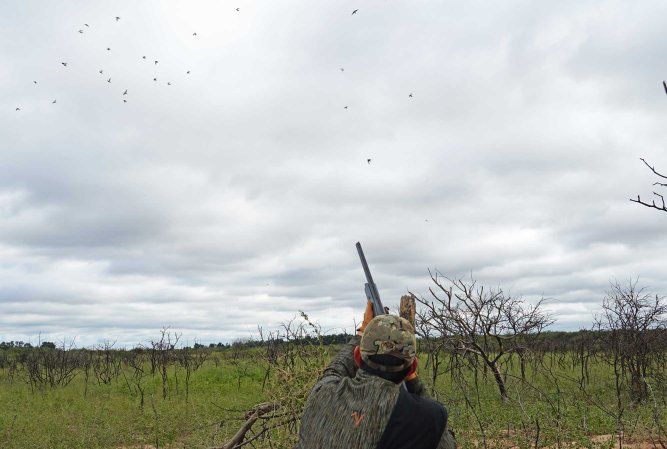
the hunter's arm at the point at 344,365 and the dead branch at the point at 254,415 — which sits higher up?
the hunter's arm at the point at 344,365

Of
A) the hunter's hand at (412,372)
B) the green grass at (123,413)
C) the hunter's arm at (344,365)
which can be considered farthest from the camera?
the green grass at (123,413)

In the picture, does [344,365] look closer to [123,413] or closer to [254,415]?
[254,415]

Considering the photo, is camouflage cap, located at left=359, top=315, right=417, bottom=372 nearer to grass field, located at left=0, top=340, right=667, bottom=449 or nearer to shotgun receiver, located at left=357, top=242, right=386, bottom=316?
shotgun receiver, located at left=357, top=242, right=386, bottom=316

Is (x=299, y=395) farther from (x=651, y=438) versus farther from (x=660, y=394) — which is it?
(x=660, y=394)

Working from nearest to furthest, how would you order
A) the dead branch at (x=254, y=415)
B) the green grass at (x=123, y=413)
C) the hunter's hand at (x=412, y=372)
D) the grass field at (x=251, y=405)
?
the hunter's hand at (x=412, y=372) < the dead branch at (x=254, y=415) < the grass field at (x=251, y=405) < the green grass at (x=123, y=413)

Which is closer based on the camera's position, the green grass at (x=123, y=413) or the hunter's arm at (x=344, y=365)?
the hunter's arm at (x=344, y=365)

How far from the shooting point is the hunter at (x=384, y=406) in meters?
2.56

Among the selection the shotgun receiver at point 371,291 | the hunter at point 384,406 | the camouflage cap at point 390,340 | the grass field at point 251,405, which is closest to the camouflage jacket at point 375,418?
the hunter at point 384,406

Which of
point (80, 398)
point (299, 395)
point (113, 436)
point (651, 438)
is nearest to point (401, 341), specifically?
point (299, 395)

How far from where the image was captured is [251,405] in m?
17.8

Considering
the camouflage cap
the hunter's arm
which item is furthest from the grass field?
the camouflage cap

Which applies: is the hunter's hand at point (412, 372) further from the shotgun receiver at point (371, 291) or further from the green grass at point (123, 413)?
the green grass at point (123, 413)

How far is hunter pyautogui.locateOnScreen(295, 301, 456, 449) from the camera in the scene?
2.56 metres

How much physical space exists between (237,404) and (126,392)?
275 inches
